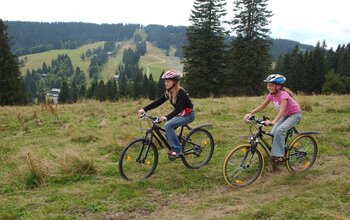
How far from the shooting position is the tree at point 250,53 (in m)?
35.9

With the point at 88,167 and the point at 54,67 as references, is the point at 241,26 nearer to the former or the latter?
the point at 88,167

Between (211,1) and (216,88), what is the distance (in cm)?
980

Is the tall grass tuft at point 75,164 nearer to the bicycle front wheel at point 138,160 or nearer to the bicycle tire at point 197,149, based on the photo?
the bicycle front wheel at point 138,160

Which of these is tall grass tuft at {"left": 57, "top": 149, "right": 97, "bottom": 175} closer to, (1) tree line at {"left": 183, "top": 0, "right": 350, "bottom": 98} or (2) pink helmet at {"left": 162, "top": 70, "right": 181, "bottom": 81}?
(2) pink helmet at {"left": 162, "top": 70, "right": 181, "bottom": 81}

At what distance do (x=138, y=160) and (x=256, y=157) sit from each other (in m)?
2.46

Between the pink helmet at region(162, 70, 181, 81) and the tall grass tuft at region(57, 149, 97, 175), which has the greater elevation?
the pink helmet at region(162, 70, 181, 81)

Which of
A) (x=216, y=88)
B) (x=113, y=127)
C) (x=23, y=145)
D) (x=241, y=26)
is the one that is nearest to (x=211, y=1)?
(x=241, y=26)

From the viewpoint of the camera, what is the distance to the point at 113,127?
38.3 feet

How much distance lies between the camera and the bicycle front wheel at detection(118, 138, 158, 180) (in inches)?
260

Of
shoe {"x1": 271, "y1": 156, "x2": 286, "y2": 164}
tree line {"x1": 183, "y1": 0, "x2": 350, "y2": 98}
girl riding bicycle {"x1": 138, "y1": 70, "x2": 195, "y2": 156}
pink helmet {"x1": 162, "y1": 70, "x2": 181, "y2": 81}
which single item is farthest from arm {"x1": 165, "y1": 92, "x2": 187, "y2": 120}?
tree line {"x1": 183, "y1": 0, "x2": 350, "y2": 98}

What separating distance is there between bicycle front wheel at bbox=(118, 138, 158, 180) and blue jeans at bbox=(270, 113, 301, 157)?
2.49 metres

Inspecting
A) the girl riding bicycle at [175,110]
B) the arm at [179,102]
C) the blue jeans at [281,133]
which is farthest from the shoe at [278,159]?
the arm at [179,102]

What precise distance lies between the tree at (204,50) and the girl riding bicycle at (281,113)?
29100 mm

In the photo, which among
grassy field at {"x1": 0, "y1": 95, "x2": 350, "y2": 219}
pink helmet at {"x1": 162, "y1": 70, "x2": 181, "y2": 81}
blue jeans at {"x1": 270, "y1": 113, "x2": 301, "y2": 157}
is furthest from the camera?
pink helmet at {"x1": 162, "y1": 70, "x2": 181, "y2": 81}
